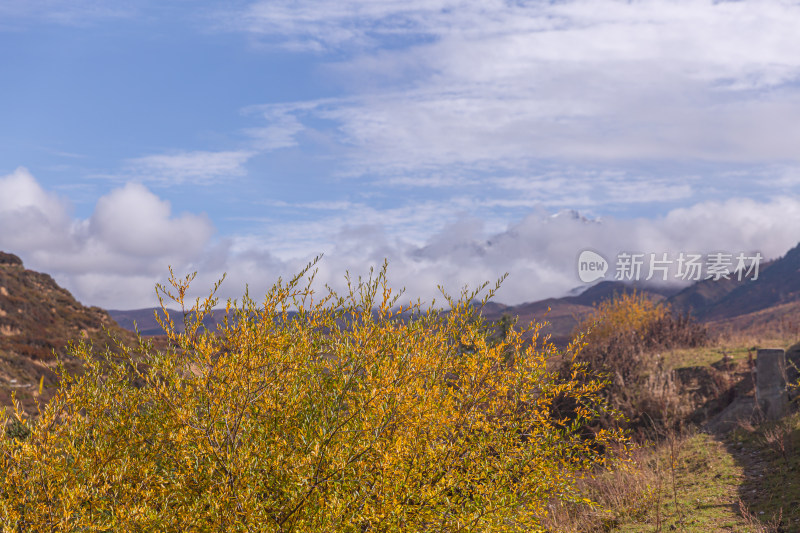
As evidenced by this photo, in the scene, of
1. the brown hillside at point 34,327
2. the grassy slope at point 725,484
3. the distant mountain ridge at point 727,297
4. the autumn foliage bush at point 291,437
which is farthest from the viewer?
the distant mountain ridge at point 727,297

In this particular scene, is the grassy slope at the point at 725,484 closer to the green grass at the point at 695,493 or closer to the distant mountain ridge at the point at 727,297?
the green grass at the point at 695,493

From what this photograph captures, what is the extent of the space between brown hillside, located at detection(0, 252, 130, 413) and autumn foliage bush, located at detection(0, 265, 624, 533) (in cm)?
1978

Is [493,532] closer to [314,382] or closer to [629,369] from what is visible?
[314,382]

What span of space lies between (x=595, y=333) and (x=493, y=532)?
2043cm

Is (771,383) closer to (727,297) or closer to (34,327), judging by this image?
(34,327)

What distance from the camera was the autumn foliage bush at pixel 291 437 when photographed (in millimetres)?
4539

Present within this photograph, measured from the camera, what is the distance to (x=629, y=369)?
17000mm

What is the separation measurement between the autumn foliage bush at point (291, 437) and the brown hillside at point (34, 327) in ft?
64.9

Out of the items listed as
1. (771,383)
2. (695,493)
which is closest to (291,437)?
(695,493)

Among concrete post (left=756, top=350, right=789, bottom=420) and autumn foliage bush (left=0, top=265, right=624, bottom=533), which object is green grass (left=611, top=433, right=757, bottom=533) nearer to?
concrete post (left=756, top=350, right=789, bottom=420)

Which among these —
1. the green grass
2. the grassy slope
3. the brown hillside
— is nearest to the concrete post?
the grassy slope

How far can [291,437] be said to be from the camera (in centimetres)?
521

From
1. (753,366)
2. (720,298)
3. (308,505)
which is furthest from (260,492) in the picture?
(720,298)

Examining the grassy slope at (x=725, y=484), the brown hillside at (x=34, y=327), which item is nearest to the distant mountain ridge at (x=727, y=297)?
the brown hillside at (x=34, y=327)
